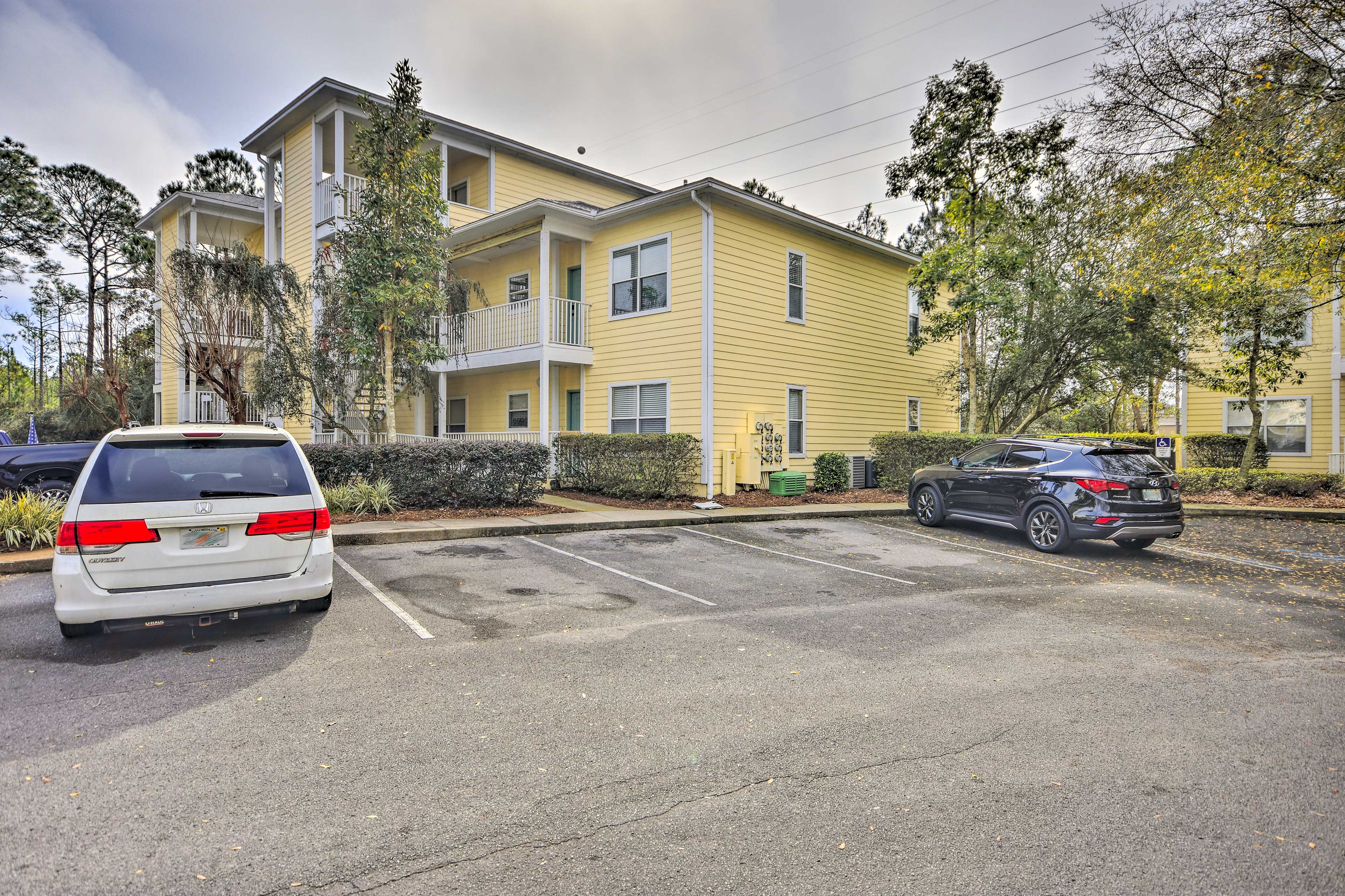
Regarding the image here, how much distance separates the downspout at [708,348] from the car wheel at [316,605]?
973 centimetres

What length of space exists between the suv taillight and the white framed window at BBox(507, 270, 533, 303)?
532 inches

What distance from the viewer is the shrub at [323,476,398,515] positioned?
10.9 m

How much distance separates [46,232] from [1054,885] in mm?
47303

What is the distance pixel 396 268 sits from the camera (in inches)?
517

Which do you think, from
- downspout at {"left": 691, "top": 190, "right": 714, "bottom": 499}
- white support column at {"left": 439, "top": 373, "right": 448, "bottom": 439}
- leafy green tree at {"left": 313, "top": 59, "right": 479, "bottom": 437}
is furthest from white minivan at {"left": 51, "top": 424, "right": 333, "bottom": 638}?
white support column at {"left": 439, "top": 373, "right": 448, "bottom": 439}

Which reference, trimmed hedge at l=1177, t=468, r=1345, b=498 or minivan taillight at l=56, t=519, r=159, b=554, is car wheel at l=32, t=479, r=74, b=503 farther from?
trimmed hedge at l=1177, t=468, r=1345, b=498

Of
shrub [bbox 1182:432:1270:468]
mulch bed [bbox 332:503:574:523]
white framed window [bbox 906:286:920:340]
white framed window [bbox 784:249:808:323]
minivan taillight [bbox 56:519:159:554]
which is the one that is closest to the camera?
minivan taillight [bbox 56:519:159:554]

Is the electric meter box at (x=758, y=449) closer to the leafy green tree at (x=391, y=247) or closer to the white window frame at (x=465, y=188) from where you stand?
the leafy green tree at (x=391, y=247)

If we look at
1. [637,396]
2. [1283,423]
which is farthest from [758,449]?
[1283,423]

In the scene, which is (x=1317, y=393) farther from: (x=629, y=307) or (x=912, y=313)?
(x=629, y=307)

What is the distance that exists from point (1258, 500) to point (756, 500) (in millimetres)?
11990

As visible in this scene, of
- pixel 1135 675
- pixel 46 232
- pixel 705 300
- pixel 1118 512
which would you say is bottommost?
pixel 1135 675

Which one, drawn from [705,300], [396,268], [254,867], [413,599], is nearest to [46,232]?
[396,268]

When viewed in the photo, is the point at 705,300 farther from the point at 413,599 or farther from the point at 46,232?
the point at 46,232
